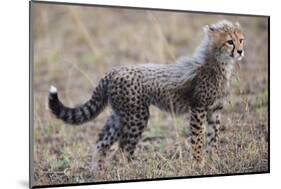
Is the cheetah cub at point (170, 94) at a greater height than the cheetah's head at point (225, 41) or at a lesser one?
lesser

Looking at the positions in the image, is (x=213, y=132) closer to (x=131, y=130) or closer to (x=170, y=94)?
(x=170, y=94)

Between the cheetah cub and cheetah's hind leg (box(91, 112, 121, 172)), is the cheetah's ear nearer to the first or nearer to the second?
the cheetah cub

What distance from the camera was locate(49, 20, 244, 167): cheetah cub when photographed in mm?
3621

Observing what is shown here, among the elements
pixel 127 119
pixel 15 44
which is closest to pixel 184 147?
pixel 127 119

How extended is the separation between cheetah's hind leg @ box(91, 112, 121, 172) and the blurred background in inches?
1.5

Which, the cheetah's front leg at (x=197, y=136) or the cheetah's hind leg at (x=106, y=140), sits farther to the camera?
the cheetah's front leg at (x=197, y=136)

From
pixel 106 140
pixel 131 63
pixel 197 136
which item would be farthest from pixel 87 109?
pixel 197 136

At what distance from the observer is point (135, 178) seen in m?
3.63

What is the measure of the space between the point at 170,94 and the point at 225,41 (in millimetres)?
474

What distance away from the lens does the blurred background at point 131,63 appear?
11.9ft

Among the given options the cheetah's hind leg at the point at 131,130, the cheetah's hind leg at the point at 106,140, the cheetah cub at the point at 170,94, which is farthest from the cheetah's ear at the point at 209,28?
the cheetah's hind leg at the point at 106,140

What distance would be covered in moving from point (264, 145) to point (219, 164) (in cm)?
36

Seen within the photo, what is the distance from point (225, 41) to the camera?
374 centimetres

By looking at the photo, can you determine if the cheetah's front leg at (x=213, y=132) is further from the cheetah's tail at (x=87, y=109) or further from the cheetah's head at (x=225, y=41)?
the cheetah's tail at (x=87, y=109)
